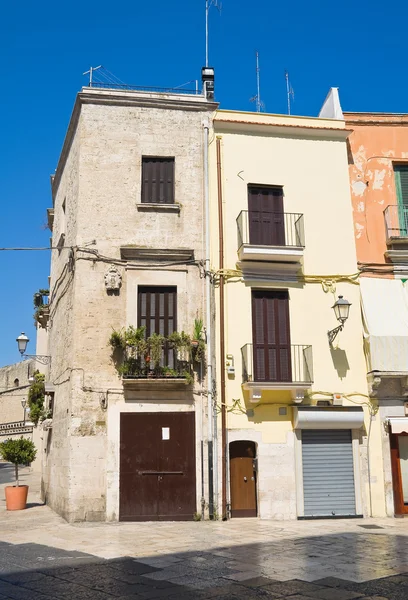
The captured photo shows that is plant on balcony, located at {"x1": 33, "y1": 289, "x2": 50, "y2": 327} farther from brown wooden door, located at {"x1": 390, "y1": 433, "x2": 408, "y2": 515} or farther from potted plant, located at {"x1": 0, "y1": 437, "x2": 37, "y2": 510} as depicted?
brown wooden door, located at {"x1": 390, "y1": 433, "x2": 408, "y2": 515}

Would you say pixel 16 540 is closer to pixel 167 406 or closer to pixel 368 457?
pixel 167 406

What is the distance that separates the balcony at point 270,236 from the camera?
52.1 feet

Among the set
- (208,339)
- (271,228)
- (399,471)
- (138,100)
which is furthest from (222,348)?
(138,100)

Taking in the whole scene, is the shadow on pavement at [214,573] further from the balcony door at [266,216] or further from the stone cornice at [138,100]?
the stone cornice at [138,100]

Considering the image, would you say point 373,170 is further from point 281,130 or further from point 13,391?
point 13,391

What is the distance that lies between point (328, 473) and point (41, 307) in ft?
38.6

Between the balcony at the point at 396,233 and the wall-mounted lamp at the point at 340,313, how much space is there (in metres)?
2.19

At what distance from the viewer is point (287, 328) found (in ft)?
53.0

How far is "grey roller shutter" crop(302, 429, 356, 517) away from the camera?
1542cm

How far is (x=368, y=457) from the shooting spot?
15.8 meters

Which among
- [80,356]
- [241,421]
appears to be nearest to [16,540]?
[80,356]

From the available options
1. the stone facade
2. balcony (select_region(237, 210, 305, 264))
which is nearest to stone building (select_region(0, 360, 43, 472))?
the stone facade

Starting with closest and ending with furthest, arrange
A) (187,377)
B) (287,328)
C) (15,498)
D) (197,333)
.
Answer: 1. (187,377)
2. (197,333)
3. (287,328)
4. (15,498)

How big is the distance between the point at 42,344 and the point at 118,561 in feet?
83.4
